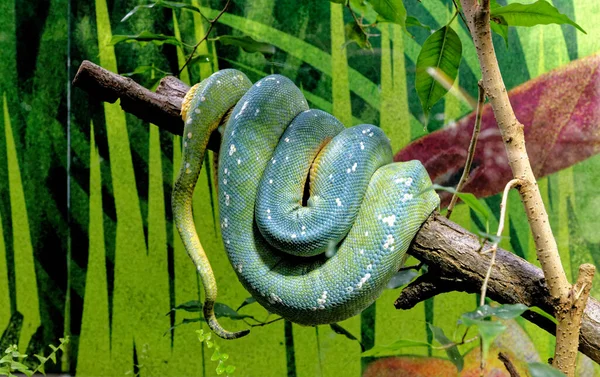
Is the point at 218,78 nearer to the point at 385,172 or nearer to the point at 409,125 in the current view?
the point at 385,172

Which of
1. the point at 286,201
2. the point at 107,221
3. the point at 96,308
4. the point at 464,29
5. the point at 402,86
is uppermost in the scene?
the point at 464,29

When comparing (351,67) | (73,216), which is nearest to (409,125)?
(351,67)

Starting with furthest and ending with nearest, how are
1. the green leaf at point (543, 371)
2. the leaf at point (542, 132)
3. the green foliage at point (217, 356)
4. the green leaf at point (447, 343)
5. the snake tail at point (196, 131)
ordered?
the leaf at point (542, 132), the green foliage at point (217, 356), the snake tail at point (196, 131), the green leaf at point (447, 343), the green leaf at point (543, 371)

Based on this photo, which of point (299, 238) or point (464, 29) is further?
point (464, 29)

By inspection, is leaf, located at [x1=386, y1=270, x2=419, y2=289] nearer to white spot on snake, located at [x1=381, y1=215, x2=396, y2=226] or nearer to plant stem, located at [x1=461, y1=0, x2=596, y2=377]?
white spot on snake, located at [x1=381, y1=215, x2=396, y2=226]

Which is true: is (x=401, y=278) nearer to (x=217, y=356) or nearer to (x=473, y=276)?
(x=473, y=276)

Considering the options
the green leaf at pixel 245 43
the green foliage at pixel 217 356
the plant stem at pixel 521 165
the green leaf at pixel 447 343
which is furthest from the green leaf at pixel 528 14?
the green foliage at pixel 217 356

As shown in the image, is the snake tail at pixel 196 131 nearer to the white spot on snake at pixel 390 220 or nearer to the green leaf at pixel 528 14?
the white spot on snake at pixel 390 220
